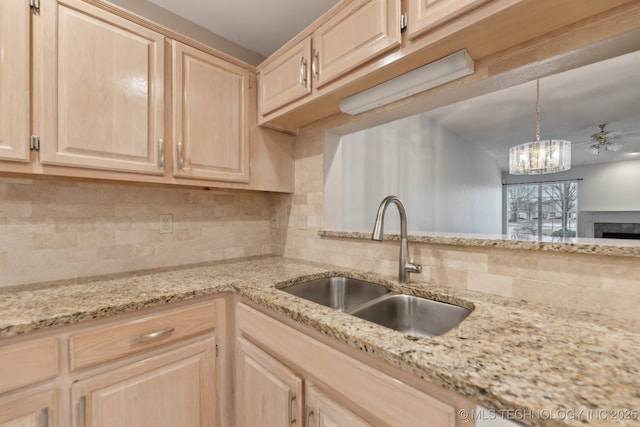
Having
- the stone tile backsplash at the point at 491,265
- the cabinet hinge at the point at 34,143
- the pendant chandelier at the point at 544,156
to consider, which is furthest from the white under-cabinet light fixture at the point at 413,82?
the pendant chandelier at the point at 544,156

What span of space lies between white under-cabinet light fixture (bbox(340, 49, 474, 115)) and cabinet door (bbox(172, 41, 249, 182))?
0.65m

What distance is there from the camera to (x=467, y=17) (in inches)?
34.0

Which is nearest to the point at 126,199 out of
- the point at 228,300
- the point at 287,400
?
the point at 228,300

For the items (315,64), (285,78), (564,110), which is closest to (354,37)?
(315,64)

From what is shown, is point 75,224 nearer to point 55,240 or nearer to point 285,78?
point 55,240

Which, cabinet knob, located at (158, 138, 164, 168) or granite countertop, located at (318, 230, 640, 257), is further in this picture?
cabinet knob, located at (158, 138, 164, 168)

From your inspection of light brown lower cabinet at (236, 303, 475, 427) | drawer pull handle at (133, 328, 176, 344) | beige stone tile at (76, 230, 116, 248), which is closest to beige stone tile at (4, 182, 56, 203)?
beige stone tile at (76, 230, 116, 248)

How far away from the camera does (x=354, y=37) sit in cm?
118

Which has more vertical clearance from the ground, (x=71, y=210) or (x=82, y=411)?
(x=71, y=210)

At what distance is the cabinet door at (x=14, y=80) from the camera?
102cm

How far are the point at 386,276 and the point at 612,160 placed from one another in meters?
7.34

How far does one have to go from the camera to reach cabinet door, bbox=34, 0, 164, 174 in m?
1.10

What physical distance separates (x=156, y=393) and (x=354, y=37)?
5.42 feet

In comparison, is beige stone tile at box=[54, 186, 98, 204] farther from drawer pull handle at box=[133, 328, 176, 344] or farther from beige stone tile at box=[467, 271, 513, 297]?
beige stone tile at box=[467, 271, 513, 297]
